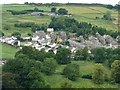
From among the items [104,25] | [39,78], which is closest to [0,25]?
[104,25]

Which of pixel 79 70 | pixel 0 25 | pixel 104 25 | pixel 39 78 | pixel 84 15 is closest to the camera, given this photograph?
pixel 39 78

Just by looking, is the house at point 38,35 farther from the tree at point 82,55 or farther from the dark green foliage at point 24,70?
the dark green foliage at point 24,70

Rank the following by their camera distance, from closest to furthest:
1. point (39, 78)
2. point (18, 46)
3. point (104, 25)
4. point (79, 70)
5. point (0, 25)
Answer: point (39, 78) < point (79, 70) < point (18, 46) < point (0, 25) < point (104, 25)

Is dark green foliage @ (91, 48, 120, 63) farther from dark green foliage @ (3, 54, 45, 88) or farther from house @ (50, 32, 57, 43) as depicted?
house @ (50, 32, 57, 43)

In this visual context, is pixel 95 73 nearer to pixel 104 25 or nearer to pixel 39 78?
pixel 39 78

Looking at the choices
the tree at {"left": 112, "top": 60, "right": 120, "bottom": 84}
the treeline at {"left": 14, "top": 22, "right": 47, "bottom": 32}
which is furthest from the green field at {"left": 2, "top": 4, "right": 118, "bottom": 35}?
the tree at {"left": 112, "top": 60, "right": 120, "bottom": 84}

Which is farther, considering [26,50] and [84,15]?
[84,15]

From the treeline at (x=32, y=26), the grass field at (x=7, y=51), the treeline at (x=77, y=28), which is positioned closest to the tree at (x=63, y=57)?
the grass field at (x=7, y=51)
